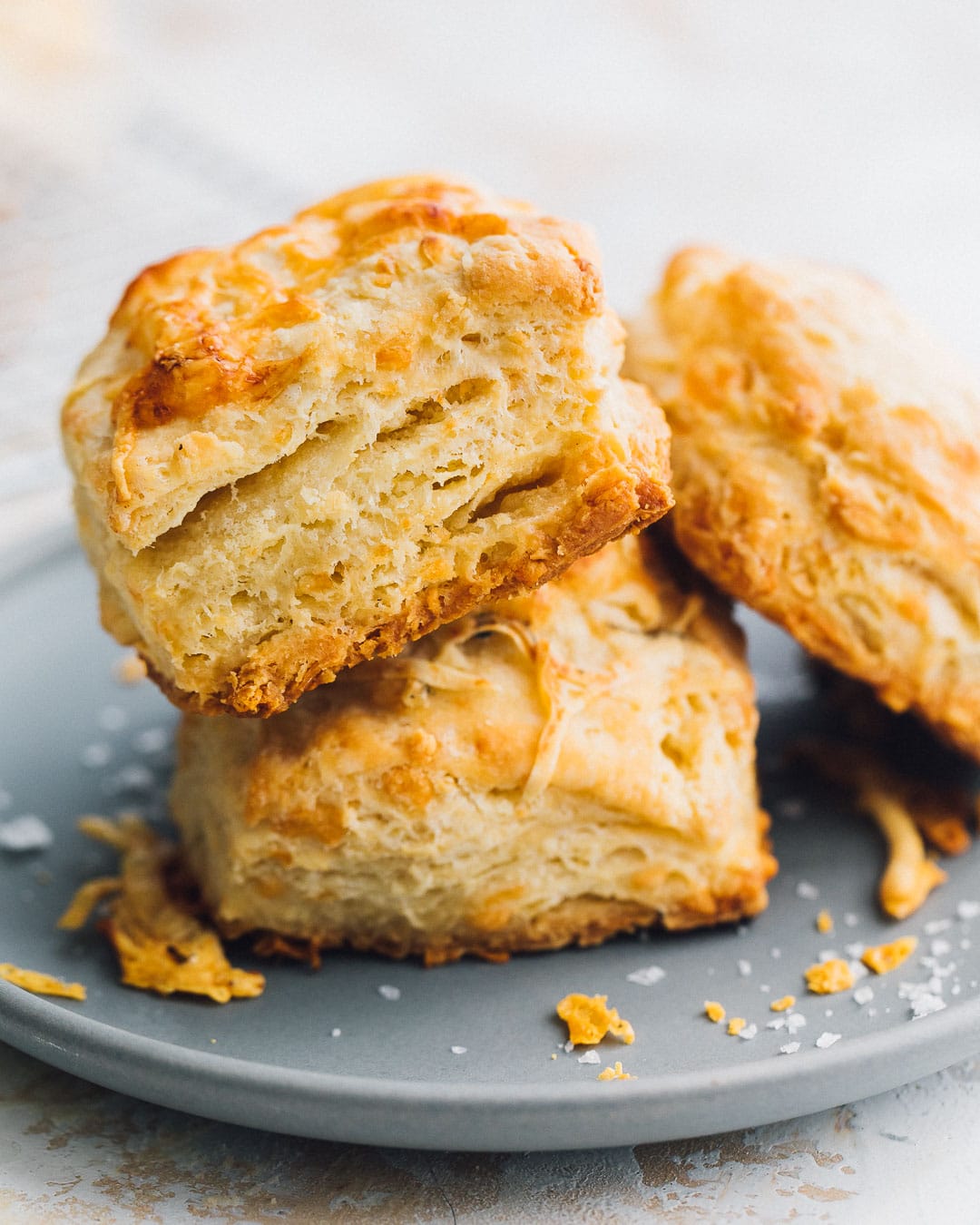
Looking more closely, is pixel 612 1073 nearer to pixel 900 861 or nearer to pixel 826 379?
pixel 900 861

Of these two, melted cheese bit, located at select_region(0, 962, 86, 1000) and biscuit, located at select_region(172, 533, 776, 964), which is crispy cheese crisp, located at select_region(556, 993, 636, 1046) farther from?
melted cheese bit, located at select_region(0, 962, 86, 1000)

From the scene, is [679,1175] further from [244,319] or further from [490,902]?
[244,319]

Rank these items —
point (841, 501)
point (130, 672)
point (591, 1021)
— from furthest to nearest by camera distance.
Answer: point (130, 672), point (841, 501), point (591, 1021)

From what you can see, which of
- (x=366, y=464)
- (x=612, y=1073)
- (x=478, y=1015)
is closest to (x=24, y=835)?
A: (x=478, y=1015)

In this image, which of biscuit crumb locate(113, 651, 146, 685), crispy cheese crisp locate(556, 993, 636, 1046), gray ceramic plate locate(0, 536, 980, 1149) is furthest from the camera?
biscuit crumb locate(113, 651, 146, 685)

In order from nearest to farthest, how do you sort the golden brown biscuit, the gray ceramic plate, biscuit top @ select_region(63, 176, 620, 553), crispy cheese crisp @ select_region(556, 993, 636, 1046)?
1. the gray ceramic plate
2. biscuit top @ select_region(63, 176, 620, 553)
3. crispy cheese crisp @ select_region(556, 993, 636, 1046)
4. the golden brown biscuit

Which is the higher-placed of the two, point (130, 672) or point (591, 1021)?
point (591, 1021)

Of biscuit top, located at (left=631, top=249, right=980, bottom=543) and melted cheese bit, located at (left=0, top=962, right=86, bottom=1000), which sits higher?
biscuit top, located at (left=631, top=249, right=980, bottom=543)

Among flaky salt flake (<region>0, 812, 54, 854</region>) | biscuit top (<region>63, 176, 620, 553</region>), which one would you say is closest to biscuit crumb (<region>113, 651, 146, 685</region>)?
flaky salt flake (<region>0, 812, 54, 854</region>)
